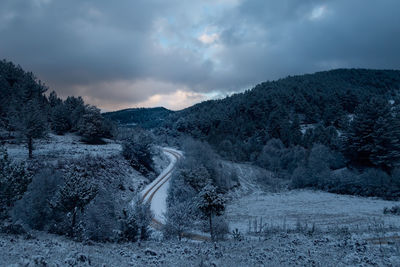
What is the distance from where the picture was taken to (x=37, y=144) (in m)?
39.8

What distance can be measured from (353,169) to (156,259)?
1711 inches

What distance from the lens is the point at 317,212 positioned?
84.0 feet

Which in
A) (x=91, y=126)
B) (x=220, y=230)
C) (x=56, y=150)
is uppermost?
(x=91, y=126)

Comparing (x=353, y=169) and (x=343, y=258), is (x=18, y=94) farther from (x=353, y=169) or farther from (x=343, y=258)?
(x=353, y=169)

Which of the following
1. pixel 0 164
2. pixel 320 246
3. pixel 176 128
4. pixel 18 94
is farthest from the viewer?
pixel 176 128

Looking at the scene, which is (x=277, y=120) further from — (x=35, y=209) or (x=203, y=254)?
(x=35, y=209)

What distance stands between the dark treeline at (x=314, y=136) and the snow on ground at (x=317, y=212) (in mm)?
6071

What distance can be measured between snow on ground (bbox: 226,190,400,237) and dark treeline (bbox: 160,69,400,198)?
19.9 feet

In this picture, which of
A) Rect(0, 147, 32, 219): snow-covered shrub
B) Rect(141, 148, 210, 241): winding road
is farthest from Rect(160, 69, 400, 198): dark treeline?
Rect(0, 147, 32, 219): snow-covered shrub

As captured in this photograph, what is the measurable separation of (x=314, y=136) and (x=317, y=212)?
45.2m

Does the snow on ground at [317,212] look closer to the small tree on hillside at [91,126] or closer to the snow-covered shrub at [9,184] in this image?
the snow-covered shrub at [9,184]

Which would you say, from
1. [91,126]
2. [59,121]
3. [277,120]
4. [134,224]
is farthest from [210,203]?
[277,120]

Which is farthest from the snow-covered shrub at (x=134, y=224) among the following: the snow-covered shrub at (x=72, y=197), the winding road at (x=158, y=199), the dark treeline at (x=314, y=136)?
the dark treeline at (x=314, y=136)

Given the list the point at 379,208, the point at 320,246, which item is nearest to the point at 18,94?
the point at 320,246
